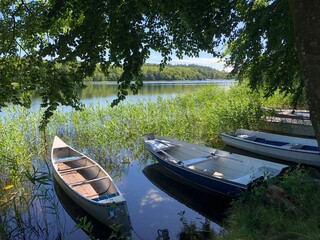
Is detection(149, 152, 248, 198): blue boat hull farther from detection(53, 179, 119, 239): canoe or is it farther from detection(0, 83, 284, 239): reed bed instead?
detection(53, 179, 119, 239): canoe

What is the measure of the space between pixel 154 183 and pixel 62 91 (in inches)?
213

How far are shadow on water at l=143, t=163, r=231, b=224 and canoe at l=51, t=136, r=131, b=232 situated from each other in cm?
188

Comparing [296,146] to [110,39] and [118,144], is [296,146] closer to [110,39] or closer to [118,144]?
[118,144]

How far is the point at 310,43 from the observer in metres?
1.90

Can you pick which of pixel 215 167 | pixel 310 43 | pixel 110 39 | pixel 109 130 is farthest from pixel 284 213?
pixel 109 130

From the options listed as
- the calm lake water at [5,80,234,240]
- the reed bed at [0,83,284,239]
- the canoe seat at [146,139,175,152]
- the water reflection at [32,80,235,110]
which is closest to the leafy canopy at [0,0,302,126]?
the water reflection at [32,80,235,110]

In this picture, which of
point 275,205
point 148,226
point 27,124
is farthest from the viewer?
point 27,124

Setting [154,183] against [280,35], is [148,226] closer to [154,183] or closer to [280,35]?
[154,183]

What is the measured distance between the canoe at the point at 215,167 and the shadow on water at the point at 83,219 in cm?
248

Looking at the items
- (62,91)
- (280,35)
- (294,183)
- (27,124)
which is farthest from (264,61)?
(27,124)

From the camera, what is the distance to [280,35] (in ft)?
17.0

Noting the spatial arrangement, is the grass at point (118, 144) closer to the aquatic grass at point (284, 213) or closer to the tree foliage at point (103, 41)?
the aquatic grass at point (284, 213)

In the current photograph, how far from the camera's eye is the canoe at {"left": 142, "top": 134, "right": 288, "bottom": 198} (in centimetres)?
626

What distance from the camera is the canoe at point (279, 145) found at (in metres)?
8.65
